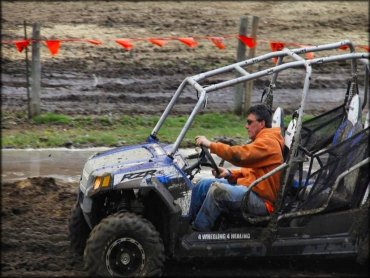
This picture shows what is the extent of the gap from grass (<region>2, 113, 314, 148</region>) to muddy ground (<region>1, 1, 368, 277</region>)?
0.51m

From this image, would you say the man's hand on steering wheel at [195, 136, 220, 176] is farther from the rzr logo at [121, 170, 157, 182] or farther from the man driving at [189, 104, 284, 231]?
the rzr logo at [121, 170, 157, 182]

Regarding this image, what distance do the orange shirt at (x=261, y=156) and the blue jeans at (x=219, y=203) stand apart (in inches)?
3.9

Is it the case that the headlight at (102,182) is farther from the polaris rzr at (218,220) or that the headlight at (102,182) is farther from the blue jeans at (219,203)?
the blue jeans at (219,203)

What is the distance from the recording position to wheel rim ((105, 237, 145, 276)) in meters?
6.60

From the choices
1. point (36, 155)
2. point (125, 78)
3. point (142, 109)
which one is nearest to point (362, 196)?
point (36, 155)

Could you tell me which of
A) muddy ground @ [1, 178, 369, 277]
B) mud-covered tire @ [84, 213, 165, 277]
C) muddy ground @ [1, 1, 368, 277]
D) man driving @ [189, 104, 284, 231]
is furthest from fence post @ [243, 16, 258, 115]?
mud-covered tire @ [84, 213, 165, 277]

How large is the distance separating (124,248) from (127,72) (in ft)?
28.3

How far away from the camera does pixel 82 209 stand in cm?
694

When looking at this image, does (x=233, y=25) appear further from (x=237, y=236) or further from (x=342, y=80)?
(x=237, y=236)

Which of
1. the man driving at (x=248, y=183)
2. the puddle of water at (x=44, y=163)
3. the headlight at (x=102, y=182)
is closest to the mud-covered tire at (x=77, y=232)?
the headlight at (x=102, y=182)

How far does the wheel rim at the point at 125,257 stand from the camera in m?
6.60

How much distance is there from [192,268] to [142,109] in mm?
6353

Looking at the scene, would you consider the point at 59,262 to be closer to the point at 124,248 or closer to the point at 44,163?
the point at 124,248

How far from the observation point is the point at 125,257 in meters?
6.65
